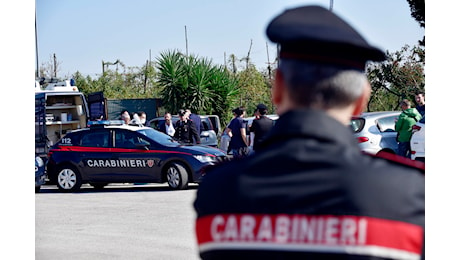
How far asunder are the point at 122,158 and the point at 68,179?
1152 millimetres

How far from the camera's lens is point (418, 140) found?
1155 centimetres

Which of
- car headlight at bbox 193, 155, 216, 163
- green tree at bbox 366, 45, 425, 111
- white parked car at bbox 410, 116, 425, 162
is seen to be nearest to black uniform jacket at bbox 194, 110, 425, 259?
green tree at bbox 366, 45, 425, 111

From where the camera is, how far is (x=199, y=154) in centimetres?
1250

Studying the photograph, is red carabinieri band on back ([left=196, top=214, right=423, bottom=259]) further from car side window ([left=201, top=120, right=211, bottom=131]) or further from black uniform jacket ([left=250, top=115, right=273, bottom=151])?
car side window ([left=201, top=120, right=211, bottom=131])

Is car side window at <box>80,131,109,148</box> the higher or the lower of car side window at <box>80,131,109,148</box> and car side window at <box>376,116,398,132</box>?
the lower

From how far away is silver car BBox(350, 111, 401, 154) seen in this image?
13016 millimetres

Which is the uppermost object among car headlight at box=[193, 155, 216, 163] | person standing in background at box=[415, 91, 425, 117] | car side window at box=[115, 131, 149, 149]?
person standing in background at box=[415, 91, 425, 117]

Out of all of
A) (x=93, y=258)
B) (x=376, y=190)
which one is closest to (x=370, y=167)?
(x=376, y=190)

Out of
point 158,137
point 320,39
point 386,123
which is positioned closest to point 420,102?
point 386,123

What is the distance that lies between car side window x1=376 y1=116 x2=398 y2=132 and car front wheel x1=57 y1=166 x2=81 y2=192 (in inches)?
221

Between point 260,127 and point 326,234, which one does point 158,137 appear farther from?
point 326,234

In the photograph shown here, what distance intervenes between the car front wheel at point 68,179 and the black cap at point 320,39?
1181 centimetres
